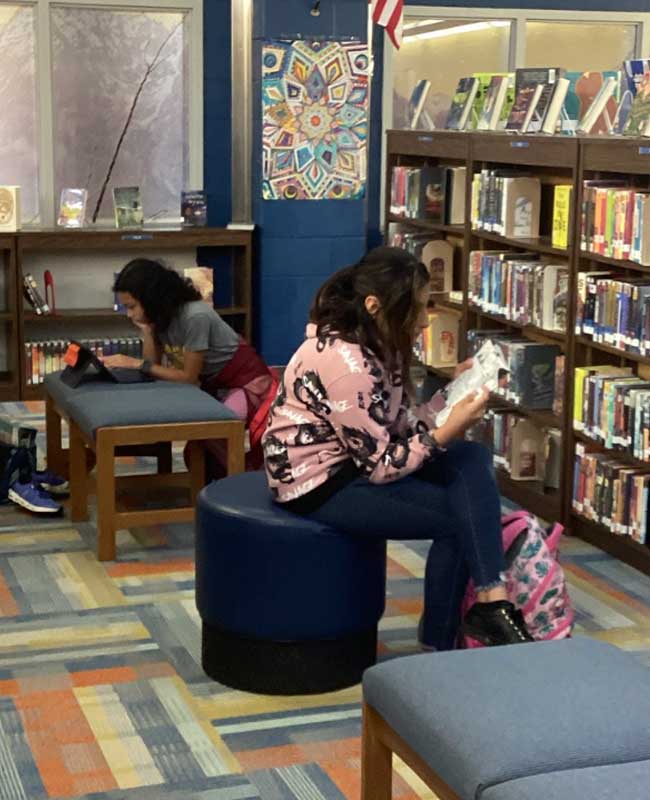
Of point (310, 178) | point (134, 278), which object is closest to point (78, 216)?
point (310, 178)

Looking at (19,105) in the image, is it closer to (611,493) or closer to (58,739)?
(611,493)

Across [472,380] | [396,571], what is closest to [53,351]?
[396,571]

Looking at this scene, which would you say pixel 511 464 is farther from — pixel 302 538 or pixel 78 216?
pixel 78 216

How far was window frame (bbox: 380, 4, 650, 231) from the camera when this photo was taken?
905 centimetres

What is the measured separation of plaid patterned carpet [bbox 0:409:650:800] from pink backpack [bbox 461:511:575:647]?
0.30 metres

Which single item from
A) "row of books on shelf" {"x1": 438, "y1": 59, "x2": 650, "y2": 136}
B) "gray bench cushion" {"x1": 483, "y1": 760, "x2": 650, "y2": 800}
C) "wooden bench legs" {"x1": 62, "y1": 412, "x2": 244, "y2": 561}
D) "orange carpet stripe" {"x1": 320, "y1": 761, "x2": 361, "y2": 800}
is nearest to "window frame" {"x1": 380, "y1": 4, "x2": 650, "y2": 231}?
"row of books on shelf" {"x1": 438, "y1": 59, "x2": 650, "y2": 136}

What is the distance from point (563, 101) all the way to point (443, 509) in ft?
8.04

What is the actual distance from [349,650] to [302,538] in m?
0.38

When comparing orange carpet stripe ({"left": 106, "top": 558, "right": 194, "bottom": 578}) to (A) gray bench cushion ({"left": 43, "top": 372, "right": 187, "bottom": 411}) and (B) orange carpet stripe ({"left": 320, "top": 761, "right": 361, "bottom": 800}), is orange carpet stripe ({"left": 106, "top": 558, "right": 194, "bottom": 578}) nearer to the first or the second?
(A) gray bench cushion ({"left": 43, "top": 372, "right": 187, "bottom": 411})

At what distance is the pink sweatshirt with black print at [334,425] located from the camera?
3627 millimetres

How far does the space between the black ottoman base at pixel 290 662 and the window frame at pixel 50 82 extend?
5069mm

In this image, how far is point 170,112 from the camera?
8523 millimetres

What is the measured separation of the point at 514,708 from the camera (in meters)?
2.39

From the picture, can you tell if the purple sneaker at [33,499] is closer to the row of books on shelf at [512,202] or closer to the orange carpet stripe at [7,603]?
the orange carpet stripe at [7,603]
